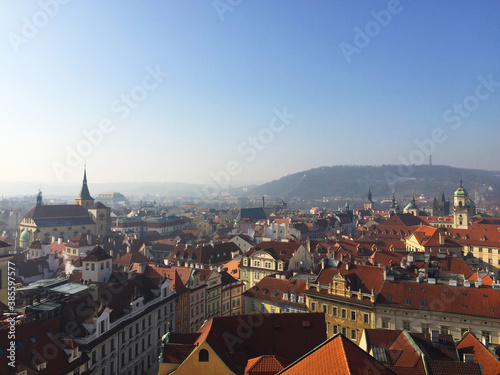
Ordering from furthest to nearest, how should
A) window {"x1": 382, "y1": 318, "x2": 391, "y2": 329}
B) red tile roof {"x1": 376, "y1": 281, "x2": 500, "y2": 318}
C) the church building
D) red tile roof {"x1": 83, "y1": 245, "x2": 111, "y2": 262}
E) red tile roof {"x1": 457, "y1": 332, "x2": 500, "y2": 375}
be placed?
the church building, red tile roof {"x1": 83, "y1": 245, "x2": 111, "y2": 262}, window {"x1": 382, "y1": 318, "x2": 391, "y2": 329}, red tile roof {"x1": 376, "y1": 281, "x2": 500, "y2": 318}, red tile roof {"x1": 457, "y1": 332, "x2": 500, "y2": 375}

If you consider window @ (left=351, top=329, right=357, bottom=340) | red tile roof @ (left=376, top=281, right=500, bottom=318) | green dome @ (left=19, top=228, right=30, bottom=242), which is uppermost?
red tile roof @ (left=376, top=281, right=500, bottom=318)

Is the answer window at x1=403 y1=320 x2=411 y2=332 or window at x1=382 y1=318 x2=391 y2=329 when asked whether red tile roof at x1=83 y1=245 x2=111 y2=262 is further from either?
window at x1=403 y1=320 x2=411 y2=332

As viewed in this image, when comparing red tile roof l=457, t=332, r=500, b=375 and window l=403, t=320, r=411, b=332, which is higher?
red tile roof l=457, t=332, r=500, b=375

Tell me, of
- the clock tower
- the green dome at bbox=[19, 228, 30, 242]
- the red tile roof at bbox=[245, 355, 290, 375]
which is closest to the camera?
the red tile roof at bbox=[245, 355, 290, 375]

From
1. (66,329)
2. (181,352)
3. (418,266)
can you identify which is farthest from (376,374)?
(418,266)

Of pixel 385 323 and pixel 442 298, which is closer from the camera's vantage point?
pixel 442 298

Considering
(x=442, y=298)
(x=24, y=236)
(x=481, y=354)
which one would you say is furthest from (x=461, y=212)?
(x=24, y=236)

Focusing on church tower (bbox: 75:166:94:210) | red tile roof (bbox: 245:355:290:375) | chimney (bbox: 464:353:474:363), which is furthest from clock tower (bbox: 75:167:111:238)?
chimney (bbox: 464:353:474:363)

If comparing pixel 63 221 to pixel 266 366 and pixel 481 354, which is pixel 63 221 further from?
pixel 481 354

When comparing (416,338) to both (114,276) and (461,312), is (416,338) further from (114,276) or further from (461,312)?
(114,276)

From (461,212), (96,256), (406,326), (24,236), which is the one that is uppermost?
(461,212)

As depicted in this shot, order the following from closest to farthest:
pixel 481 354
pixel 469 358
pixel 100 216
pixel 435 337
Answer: pixel 469 358, pixel 481 354, pixel 435 337, pixel 100 216
